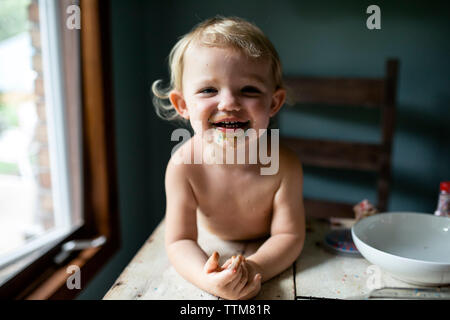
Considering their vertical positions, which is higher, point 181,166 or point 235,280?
point 181,166

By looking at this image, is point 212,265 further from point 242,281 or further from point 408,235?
point 408,235

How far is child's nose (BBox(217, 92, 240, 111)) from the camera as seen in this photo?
56cm

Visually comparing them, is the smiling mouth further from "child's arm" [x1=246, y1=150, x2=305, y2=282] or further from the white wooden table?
the white wooden table

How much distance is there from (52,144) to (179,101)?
1.78 ft

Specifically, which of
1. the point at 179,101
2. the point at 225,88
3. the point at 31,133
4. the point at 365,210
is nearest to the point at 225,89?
the point at 225,88

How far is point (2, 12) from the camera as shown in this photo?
844 millimetres

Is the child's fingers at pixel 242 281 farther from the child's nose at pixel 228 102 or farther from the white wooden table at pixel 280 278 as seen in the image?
the child's nose at pixel 228 102

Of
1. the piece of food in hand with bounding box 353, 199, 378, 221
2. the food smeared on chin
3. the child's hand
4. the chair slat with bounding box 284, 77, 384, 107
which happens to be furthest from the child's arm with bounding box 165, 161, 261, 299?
the chair slat with bounding box 284, 77, 384, 107

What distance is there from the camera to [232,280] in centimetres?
53

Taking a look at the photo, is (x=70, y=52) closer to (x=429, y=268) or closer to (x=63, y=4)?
(x=63, y=4)

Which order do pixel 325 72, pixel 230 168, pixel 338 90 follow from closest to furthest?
1. pixel 230 168
2. pixel 338 90
3. pixel 325 72

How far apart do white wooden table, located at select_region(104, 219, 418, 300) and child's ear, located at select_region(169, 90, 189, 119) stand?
0.24 m

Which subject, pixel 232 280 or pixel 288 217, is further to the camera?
pixel 288 217
